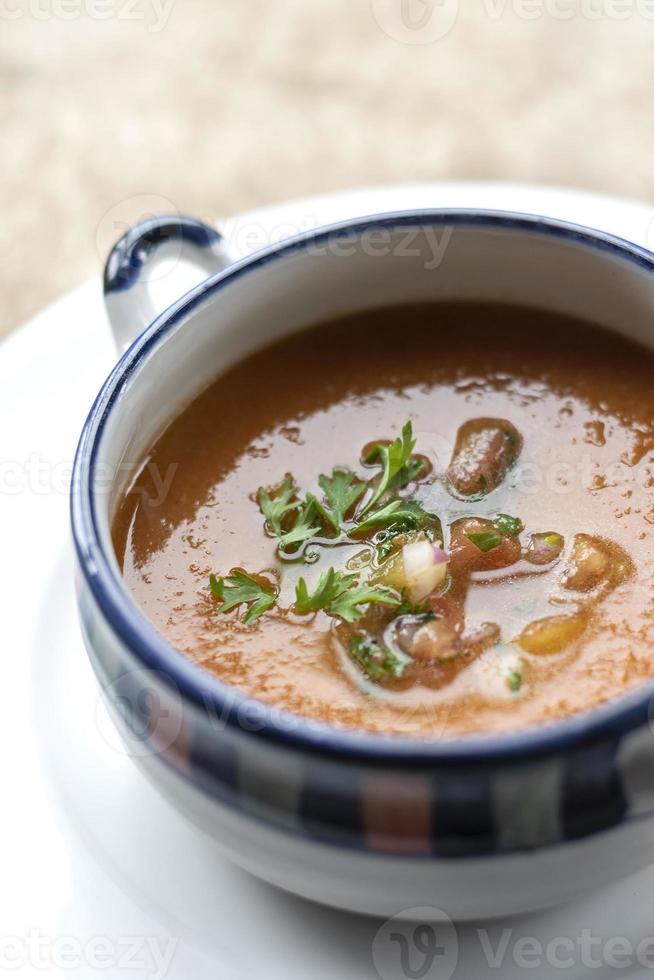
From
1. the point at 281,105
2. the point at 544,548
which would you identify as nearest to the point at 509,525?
the point at 544,548

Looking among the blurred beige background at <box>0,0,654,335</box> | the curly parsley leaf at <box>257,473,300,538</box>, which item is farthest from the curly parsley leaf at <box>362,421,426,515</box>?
the blurred beige background at <box>0,0,654,335</box>

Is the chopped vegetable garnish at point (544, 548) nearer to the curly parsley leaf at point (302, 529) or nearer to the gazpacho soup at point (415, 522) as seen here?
the gazpacho soup at point (415, 522)

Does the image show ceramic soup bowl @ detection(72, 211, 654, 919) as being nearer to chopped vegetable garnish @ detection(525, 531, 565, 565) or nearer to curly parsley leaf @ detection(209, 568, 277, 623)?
curly parsley leaf @ detection(209, 568, 277, 623)

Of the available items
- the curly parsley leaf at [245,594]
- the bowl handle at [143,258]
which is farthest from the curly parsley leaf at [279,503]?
the bowl handle at [143,258]

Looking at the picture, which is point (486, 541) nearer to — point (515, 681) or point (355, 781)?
point (515, 681)

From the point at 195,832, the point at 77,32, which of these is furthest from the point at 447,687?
the point at 77,32

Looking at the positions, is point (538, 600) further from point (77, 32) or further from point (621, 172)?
point (77, 32)
